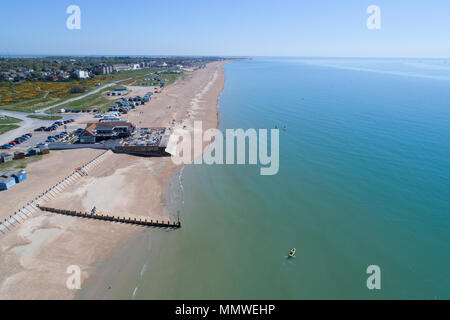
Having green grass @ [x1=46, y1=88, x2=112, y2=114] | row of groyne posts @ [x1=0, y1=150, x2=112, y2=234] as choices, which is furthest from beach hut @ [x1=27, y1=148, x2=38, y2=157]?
green grass @ [x1=46, y1=88, x2=112, y2=114]

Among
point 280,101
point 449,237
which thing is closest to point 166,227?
point 449,237

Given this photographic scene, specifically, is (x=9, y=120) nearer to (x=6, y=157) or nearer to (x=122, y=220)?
(x=6, y=157)

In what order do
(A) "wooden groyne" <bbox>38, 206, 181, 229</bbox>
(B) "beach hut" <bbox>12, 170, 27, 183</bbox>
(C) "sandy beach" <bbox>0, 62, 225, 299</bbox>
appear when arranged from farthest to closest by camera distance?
(B) "beach hut" <bbox>12, 170, 27, 183</bbox>, (A) "wooden groyne" <bbox>38, 206, 181, 229</bbox>, (C) "sandy beach" <bbox>0, 62, 225, 299</bbox>
